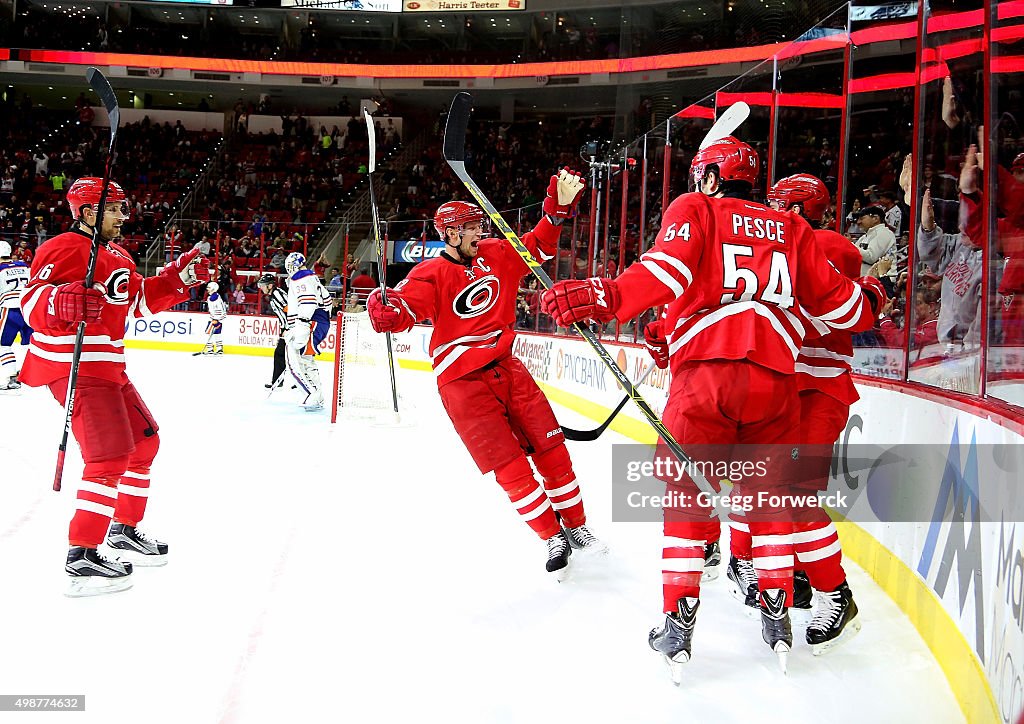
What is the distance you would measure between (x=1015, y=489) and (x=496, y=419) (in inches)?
74.2

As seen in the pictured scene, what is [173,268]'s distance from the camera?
324 cm

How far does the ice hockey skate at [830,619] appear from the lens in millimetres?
2496

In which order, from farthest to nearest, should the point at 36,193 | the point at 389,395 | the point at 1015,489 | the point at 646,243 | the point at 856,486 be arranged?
the point at 36,193, the point at 389,395, the point at 646,243, the point at 856,486, the point at 1015,489

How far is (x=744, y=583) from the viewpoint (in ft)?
9.67

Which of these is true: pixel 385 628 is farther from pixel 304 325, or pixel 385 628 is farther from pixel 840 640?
pixel 304 325

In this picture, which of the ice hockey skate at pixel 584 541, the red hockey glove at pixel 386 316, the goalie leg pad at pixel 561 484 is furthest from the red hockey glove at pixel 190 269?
the ice hockey skate at pixel 584 541

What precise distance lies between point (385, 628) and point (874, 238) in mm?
2725

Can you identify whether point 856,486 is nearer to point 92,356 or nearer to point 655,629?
point 655,629

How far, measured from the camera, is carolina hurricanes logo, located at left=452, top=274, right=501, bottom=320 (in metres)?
3.37

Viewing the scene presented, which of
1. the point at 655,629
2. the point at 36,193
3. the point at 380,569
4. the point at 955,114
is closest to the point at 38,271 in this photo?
the point at 380,569

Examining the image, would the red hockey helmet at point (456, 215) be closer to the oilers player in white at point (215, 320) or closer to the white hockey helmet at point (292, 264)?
the white hockey helmet at point (292, 264)

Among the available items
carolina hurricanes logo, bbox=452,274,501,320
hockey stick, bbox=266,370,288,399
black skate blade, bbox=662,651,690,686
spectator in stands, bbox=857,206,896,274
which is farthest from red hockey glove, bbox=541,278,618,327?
hockey stick, bbox=266,370,288,399

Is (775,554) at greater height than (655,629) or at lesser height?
greater

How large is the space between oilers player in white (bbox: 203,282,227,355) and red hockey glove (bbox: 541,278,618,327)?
11330 millimetres
